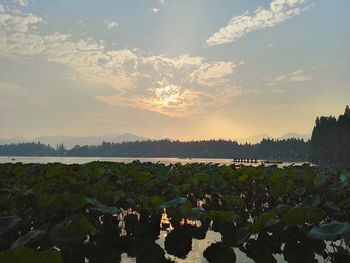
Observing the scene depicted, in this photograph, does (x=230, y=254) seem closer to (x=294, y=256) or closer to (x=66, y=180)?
(x=294, y=256)

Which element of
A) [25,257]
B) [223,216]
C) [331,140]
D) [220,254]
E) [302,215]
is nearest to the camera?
[25,257]

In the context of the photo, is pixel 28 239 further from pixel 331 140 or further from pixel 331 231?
pixel 331 140

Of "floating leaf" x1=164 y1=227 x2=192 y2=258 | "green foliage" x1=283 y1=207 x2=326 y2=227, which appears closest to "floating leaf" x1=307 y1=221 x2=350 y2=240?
"green foliage" x1=283 y1=207 x2=326 y2=227

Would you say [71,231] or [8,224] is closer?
[71,231]

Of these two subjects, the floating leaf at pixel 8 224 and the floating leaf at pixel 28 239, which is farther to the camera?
the floating leaf at pixel 8 224

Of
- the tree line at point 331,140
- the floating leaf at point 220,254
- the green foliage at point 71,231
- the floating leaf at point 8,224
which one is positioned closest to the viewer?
the green foliage at point 71,231

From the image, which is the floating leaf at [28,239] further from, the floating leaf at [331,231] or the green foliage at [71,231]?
the floating leaf at [331,231]

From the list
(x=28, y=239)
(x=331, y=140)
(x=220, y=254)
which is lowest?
(x=220, y=254)

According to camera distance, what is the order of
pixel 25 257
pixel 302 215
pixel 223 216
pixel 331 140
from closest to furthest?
pixel 25 257
pixel 302 215
pixel 223 216
pixel 331 140

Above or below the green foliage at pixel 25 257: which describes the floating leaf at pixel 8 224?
below

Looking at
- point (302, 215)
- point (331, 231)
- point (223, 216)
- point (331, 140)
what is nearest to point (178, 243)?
point (223, 216)

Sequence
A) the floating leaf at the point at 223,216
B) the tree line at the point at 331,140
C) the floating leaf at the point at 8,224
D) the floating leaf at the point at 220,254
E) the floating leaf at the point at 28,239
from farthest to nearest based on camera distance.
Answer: the tree line at the point at 331,140
the floating leaf at the point at 223,216
the floating leaf at the point at 220,254
the floating leaf at the point at 8,224
the floating leaf at the point at 28,239

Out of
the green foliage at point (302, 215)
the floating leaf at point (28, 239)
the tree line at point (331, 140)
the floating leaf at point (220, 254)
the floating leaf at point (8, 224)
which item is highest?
the tree line at point (331, 140)

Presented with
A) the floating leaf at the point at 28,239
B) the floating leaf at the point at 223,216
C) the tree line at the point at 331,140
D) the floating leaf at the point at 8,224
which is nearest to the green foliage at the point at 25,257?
the floating leaf at the point at 28,239
